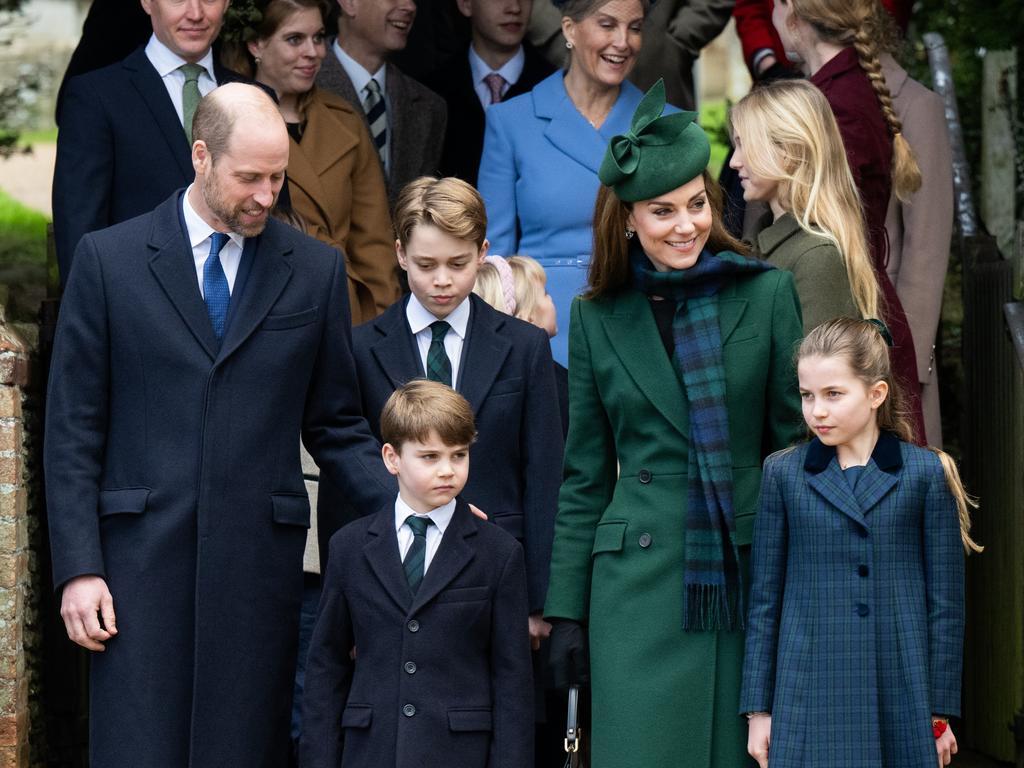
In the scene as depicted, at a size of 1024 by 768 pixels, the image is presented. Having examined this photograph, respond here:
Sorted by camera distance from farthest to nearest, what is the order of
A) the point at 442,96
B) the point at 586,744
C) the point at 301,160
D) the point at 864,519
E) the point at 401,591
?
1. the point at 442,96
2. the point at 301,160
3. the point at 586,744
4. the point at 401,591
5. the point at 864,519

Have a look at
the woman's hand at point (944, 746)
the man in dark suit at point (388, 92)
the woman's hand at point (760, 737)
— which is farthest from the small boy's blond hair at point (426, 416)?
the man in dark suit at point (388, 92)

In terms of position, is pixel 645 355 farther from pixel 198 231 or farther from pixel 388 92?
pixel 388 92

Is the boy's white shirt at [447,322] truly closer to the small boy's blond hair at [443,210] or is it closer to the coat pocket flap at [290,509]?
the small boy's blond hair at [443,210]

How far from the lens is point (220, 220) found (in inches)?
191

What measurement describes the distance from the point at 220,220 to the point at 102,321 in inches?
15.3

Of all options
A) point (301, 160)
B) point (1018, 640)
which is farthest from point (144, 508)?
point (1018, 640)

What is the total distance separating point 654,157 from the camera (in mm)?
4523

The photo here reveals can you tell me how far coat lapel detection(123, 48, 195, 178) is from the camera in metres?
6.10

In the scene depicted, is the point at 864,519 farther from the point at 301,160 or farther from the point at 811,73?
the point at 301,160

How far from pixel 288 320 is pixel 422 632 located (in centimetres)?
88

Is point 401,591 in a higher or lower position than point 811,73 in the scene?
lower

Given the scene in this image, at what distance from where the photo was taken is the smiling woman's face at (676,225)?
4516 mm

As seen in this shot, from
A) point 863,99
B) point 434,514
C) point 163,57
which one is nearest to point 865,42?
point 863,99

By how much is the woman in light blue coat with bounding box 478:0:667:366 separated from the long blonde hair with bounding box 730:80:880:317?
49.2 inches
